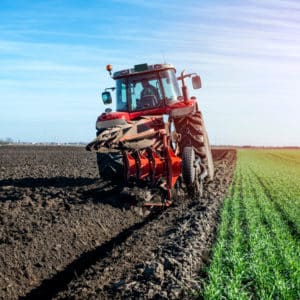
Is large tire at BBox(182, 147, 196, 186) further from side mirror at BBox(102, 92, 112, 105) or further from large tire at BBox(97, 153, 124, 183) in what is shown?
side mirror at BBox(102, 92, 112, 105)

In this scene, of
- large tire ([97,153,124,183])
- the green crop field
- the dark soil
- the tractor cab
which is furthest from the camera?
the tractor cab

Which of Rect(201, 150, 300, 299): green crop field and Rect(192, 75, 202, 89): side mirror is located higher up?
Rect(192, 75, 202, 89): side mirror

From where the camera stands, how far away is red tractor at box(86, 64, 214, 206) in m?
8.59

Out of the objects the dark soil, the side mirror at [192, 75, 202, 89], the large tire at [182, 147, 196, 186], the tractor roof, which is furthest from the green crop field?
the tractor roof

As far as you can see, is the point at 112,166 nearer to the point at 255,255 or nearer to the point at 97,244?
the point at 97,244

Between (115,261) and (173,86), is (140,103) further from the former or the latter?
(115,261)

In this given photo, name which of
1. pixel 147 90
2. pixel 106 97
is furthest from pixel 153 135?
pixel 106 97

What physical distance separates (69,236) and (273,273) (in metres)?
3.33

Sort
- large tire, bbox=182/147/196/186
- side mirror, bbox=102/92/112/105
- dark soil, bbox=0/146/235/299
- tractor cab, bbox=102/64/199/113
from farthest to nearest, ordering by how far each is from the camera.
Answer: side mirror, bbox=102/92/112/105, tractor cab, bbox=102/64/199/113, large tire, bbox=182/147/196/186, dark soil, bbox=0/146/235/299

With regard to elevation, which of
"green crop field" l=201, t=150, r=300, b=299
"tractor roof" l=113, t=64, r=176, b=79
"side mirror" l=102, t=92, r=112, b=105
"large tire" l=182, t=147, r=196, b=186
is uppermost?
"tractor roof" l=113, t=64, r=176, b=79

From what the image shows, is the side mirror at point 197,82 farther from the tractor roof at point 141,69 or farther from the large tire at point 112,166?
the large tire at point 112,166

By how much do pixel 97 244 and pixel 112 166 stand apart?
7.39 feet

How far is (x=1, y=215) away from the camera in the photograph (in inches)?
298

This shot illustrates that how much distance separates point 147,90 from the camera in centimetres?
1038
